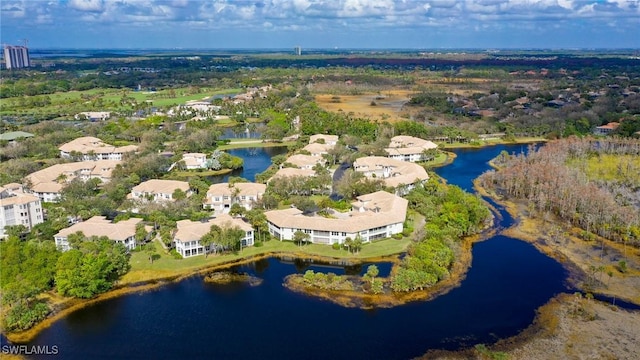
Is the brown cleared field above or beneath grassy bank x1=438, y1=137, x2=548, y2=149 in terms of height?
above

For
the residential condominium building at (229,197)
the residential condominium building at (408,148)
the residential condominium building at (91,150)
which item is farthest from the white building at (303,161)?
the residential condominium building at (91,150)

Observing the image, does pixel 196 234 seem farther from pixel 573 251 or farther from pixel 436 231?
pixel 573 251

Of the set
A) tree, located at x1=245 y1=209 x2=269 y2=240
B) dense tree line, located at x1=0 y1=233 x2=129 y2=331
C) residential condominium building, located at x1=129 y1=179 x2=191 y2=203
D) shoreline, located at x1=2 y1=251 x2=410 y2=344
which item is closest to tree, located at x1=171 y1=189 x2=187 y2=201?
residential condominium building, located at x1=129 y1=179 x2=191 y2=203

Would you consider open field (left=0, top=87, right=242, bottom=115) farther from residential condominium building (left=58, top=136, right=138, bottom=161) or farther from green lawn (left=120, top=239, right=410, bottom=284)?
green lawn (left=120, top=239, right=410, bottom=284)

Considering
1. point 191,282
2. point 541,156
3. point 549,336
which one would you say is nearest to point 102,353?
point 191,282

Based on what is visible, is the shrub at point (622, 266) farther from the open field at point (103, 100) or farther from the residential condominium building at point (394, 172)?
the open field at point (103, 100)

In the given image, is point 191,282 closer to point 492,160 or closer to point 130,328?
point 130,328

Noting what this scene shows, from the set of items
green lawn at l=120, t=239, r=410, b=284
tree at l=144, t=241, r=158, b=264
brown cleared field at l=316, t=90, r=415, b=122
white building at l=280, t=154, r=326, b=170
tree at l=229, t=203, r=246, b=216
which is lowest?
green lawn at l=120, t=239, r=410, b=284

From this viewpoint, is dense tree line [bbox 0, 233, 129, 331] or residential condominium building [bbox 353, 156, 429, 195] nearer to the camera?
dense tree line [bbox 0, 233, 129, 331]
